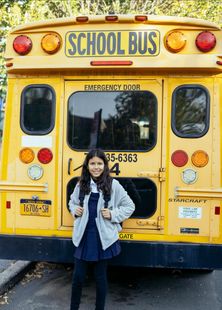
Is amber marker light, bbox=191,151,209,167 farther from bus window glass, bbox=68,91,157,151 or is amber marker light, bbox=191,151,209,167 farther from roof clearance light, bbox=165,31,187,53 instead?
roof clearance light, bbox=165,31,187,53

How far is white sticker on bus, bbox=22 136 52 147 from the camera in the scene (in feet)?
15.0

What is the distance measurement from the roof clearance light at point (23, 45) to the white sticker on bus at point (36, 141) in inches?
32.8

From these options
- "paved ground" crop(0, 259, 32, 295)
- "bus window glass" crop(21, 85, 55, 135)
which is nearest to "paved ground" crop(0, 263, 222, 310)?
"paved ground" crop(0, 259, 32, 295)

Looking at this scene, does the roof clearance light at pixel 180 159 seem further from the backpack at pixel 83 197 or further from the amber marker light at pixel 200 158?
the backpack at pixel 83 197

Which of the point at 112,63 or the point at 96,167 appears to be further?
the point at 112,63

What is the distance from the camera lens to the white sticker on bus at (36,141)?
4.57 m

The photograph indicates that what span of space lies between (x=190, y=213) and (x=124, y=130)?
1.02 meters

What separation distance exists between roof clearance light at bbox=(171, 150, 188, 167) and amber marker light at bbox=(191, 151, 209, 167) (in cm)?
7

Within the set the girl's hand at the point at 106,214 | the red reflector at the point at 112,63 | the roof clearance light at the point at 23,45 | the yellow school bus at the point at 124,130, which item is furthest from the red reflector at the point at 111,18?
the girl's hand at the point at 106,214

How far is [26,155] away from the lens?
4.57 m

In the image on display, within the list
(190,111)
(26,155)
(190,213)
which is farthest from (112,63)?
(190,213)

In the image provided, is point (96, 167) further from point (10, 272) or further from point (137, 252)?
point (10, 272)

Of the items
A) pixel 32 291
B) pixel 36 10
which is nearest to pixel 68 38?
pixel 32 291

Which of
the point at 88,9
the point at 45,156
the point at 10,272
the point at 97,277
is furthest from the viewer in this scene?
the point at 88,9
